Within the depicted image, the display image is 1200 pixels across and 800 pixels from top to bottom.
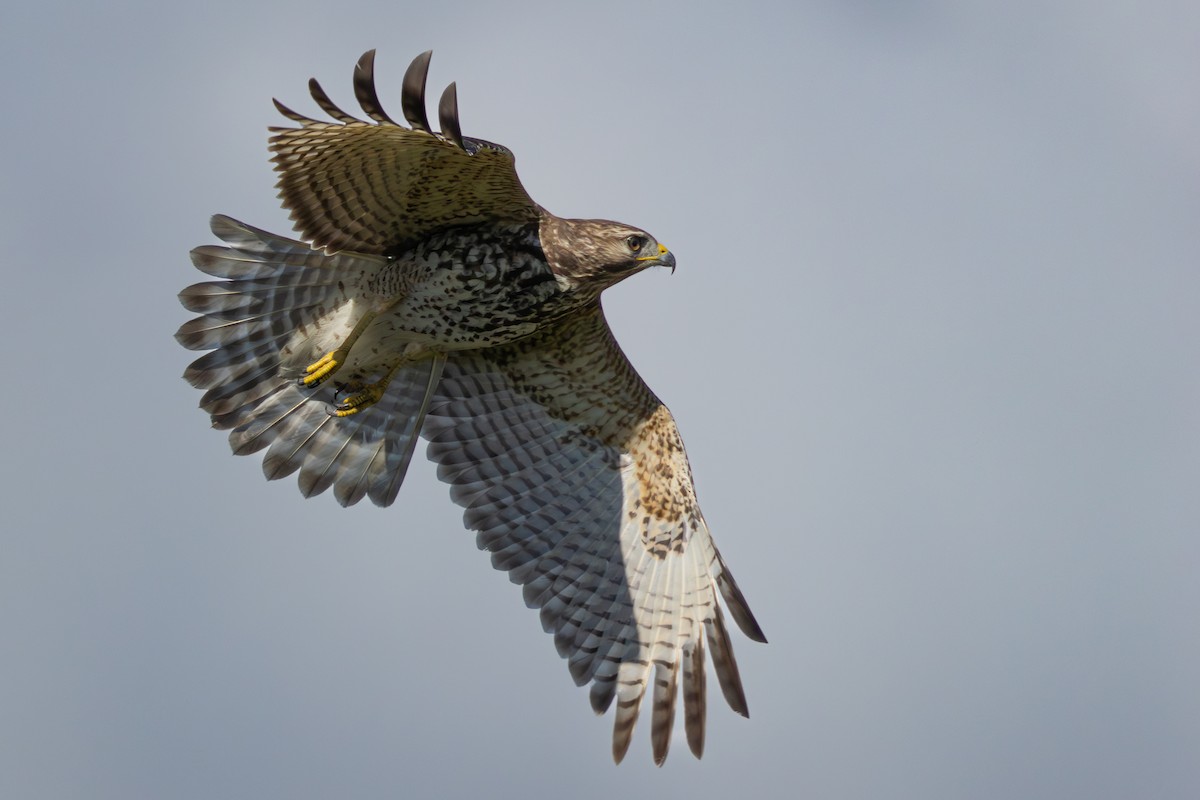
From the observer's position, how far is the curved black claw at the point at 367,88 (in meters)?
6.66

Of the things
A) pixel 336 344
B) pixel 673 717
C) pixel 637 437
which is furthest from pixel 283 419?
pixel 673 717

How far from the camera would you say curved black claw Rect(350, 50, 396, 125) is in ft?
21.9

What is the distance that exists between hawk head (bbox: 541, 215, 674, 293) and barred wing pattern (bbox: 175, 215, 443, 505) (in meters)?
1.07

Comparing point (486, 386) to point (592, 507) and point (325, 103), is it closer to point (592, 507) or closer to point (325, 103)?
point (592, 507)

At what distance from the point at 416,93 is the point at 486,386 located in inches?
115

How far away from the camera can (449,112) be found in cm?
687

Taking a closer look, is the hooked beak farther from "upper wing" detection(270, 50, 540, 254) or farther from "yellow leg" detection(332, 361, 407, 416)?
"yellow leg" detection(332, 361, 407, 416)

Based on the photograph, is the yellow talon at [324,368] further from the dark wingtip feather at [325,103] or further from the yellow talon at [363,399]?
the dark wingtip feather at [325,103]

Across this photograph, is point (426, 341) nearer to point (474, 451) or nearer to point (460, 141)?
point (474, 451)

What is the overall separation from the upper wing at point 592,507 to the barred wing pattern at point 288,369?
323 mm

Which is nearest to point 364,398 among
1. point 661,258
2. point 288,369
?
point 288,369

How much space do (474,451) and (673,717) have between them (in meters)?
2.09

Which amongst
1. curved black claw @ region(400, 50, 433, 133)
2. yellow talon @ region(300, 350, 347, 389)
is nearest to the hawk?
yellow talon @ region(300, 350, 347, 389)

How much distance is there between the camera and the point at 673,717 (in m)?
8.98
